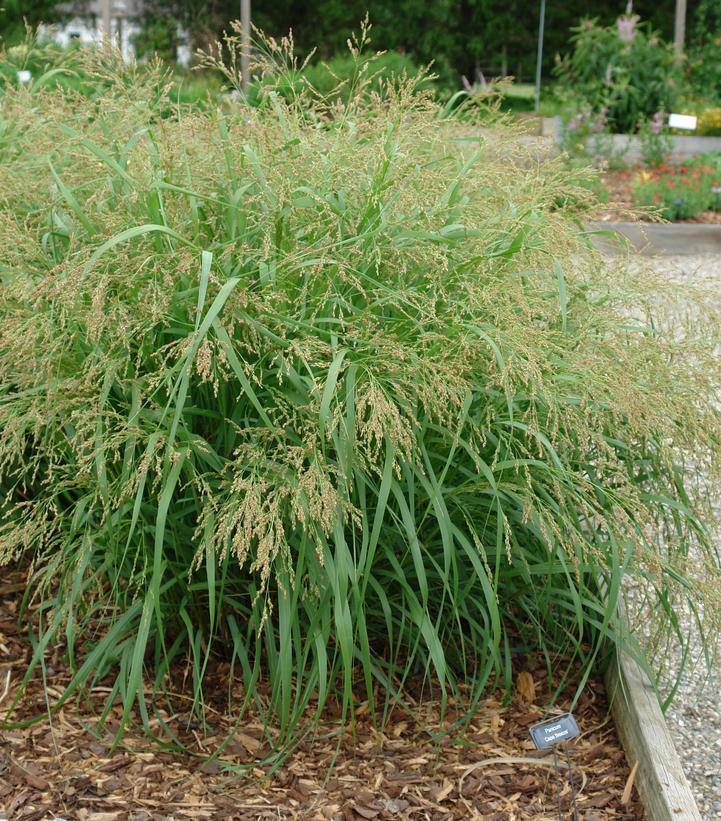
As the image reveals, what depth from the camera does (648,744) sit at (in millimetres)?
2096

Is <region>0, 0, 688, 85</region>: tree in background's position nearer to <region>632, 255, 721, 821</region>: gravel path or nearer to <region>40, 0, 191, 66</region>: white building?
<region>40, 0, 191, 66</region>: white building

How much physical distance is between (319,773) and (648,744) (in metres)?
0.66

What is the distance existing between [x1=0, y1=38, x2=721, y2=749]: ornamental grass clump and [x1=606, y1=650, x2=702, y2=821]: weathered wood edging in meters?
0.12

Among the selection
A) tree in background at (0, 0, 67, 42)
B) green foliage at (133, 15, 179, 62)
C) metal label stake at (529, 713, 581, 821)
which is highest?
tree in background at (0, 0, 67, 42)

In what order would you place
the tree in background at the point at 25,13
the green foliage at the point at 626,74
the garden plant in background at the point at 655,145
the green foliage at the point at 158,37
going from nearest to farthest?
the garden plant in background at the point at 655,145 → the green foliage at the point at 626,74 → the tree in background at the point at 25,13 → the green foliage at the point at 158,37

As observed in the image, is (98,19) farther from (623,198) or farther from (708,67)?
(623,198)

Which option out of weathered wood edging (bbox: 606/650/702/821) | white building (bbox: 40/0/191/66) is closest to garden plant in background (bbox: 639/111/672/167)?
white building (bbox: 40/0/191/66)

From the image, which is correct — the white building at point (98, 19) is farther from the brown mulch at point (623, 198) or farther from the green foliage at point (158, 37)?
the brown mulch at point (623, 198)

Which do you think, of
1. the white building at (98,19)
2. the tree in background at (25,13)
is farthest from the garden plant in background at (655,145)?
the tree in background at (25,13)

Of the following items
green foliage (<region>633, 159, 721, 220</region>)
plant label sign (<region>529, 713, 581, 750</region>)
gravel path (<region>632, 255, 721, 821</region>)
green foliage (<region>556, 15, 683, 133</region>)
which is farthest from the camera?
green foliage (<region>556, 15, 683, 133</region>)

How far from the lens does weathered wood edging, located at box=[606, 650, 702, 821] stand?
1.96 m

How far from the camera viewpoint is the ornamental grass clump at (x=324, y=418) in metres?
1.97

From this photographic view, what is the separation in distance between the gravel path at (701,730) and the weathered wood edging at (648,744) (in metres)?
0.14

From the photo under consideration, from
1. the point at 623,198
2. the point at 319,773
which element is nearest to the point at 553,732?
the point at 319,773
